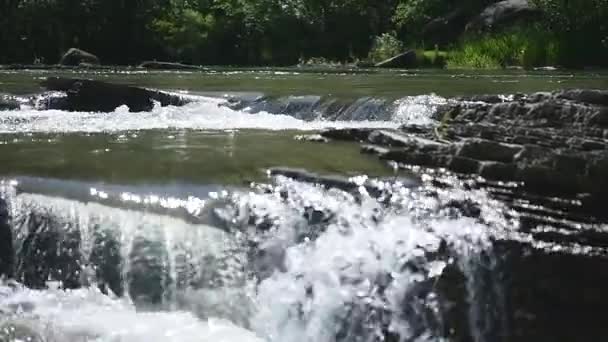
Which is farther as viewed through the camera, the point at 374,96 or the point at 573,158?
the point at 374,96

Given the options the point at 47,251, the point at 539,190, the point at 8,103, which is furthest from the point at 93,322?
the point at 8,103

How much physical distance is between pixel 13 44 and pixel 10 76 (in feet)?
43.3

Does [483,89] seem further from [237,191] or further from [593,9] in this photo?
[593,9]

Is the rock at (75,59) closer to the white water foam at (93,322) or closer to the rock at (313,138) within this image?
the rock at (313,138)

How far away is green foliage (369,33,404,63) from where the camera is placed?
29.6m

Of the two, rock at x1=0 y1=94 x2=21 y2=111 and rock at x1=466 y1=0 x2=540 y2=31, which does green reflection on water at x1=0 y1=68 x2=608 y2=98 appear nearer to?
rock at x1=0 y1=94 x2=21 y2=111

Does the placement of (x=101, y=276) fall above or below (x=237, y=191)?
below

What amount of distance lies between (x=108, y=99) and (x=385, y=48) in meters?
17.3

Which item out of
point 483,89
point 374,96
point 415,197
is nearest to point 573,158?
point 415,197

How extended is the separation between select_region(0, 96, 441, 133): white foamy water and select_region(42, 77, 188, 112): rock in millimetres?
300

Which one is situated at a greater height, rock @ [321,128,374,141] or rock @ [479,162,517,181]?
rock @ [321,128,374,141]

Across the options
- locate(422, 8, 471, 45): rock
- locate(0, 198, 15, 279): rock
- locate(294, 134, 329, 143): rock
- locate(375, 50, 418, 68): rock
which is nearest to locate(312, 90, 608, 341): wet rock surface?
locate(294, 134, 329, 143): rock

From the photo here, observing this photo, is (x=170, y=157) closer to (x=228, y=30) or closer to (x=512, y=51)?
(x=512, y=51)

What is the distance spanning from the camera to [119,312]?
6.02 meters
